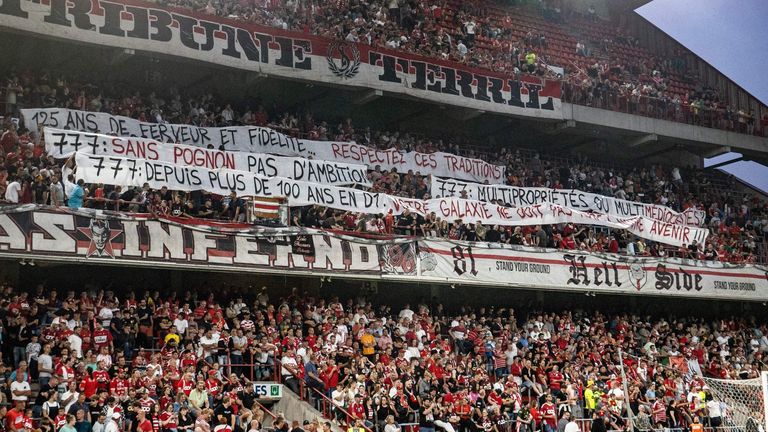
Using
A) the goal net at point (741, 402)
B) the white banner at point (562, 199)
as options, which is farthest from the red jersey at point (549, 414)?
the white banner at point (562, 199)

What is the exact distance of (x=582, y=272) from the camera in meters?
32.6

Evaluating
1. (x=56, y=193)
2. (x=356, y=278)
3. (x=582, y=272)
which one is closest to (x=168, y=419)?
(x=56, y=193)

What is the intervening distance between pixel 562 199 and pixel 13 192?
1796 centimetres

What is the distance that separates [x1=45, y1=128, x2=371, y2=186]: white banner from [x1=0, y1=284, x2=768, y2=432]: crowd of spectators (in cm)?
333

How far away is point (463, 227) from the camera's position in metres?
30.8

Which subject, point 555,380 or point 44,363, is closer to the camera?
point 44,363

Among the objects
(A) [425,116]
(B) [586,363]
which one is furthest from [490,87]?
(B) [586,363]

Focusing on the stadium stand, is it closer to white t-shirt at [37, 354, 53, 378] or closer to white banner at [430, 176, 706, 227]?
white t-shirt at [37, 354, 53, 378]

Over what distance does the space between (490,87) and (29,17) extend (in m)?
16.1

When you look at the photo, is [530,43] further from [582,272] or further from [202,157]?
[202,157]

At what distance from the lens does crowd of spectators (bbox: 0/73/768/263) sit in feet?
80.0

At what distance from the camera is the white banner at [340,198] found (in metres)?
24.4

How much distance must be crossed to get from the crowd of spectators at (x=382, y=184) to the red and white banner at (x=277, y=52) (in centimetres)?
161

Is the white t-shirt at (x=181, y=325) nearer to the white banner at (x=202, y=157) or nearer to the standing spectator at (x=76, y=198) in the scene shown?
the standing spectator at (x=76, y=198)
